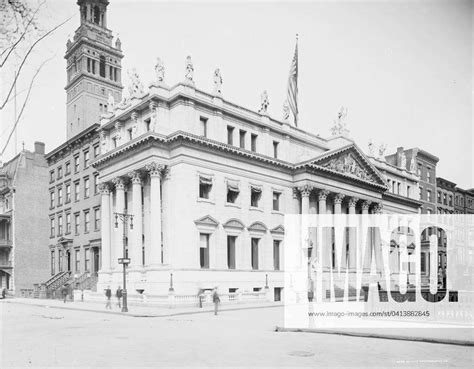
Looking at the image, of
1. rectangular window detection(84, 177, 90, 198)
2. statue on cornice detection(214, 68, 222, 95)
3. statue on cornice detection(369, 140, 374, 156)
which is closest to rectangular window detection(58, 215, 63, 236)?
rectangular window detection(84, 177, 90, 198)

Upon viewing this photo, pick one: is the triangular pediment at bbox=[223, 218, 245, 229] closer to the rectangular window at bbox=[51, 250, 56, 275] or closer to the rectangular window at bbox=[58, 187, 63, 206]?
the rectangular window at bbox=[58, 187, 63, 206]

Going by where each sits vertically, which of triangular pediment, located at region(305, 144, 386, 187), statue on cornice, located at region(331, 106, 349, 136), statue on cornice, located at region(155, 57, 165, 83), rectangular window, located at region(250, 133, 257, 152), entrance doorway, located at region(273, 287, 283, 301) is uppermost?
statue on cornice, located at region(155, 57, 165, 83)

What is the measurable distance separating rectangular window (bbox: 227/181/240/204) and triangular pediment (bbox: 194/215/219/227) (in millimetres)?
2907

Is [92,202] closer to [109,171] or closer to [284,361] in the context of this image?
[109,171]

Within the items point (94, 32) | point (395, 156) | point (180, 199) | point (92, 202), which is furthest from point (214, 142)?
point (395, 156)

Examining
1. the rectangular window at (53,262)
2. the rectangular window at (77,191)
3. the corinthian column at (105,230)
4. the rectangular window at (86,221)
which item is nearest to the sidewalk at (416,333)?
the corinthian column at (105,230)

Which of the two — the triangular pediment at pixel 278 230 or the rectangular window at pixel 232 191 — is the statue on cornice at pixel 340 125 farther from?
the rectangular window at pixel 232 191

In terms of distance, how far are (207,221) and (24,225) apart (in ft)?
99.0

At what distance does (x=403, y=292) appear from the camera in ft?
85.1

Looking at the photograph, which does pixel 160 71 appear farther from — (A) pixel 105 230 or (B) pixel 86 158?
(B) pixel 86 158

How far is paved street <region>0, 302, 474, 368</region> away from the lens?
1253cm

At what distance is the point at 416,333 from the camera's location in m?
17.5

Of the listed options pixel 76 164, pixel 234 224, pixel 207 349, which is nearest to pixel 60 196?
pixel 76 164

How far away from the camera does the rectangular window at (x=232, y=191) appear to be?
40844 mm
